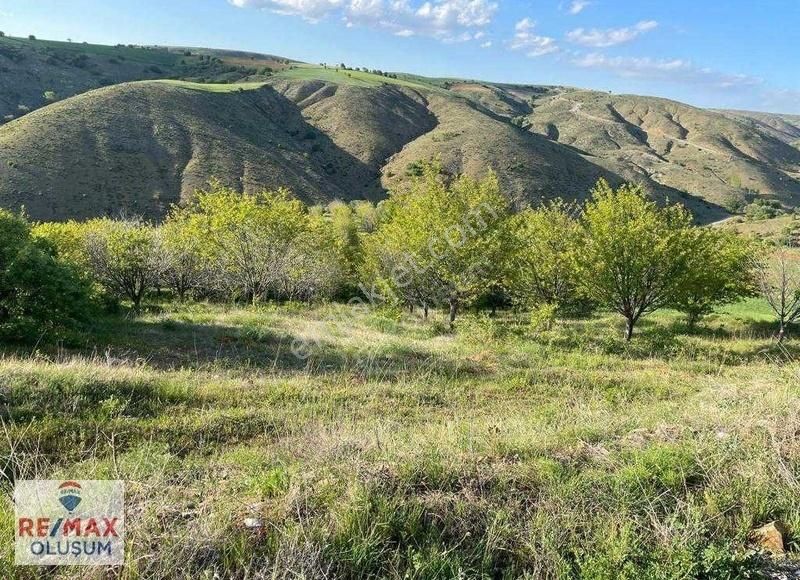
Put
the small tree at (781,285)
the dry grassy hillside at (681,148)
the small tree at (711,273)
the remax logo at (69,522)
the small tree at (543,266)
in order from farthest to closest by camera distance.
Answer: the dry grassy hillside at (681,148) → the small tree at (543,266) → the small tree at (781,285) → the small tree at (711,273) → the remax logo at (69,522)

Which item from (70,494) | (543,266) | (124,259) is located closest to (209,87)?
(124,259)

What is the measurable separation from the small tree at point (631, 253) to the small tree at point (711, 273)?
575 mm

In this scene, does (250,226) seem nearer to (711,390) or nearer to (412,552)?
(711,390)

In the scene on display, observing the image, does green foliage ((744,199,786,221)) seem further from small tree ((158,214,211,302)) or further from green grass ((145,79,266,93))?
green grass ((145,79,266,93))

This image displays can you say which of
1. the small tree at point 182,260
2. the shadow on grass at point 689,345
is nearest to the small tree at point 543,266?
the shadow on grass at point 689,345

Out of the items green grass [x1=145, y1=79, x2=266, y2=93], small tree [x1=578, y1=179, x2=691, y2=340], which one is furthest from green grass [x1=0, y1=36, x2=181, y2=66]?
small tree [x1=578, y1=179, x2=691, y2=340]

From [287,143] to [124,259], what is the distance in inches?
2888

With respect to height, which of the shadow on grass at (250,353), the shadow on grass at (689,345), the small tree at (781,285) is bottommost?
the shadow on grass at (250,353)

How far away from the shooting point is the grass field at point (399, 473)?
3664 millimetres

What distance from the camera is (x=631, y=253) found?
827 inches

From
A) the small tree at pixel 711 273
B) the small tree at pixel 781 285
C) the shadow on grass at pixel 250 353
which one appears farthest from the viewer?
the small tree at pixel 781 285

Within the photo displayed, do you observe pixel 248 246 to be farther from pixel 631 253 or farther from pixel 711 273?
pixel 711 273

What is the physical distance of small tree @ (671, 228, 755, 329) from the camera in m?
21.3

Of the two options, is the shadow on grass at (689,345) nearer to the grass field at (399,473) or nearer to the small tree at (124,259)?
the grass field at (399,473)
